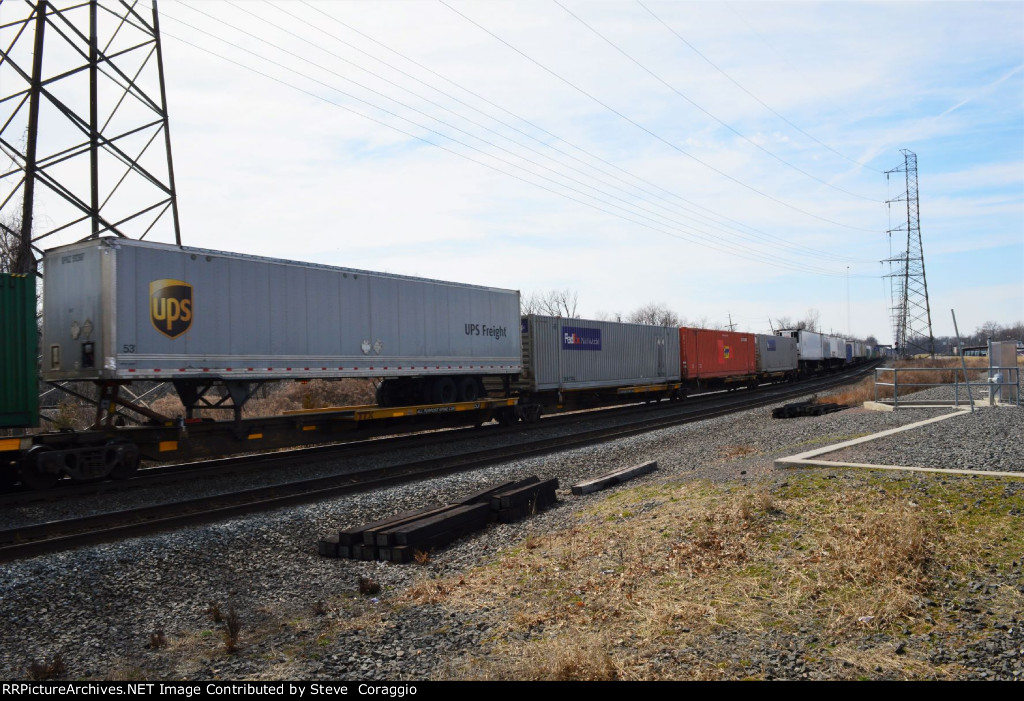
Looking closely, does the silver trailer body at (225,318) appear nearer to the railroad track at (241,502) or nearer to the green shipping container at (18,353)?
the green shipping container at (18,353)

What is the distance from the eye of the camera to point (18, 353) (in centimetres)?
1103

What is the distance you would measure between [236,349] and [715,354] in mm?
26560

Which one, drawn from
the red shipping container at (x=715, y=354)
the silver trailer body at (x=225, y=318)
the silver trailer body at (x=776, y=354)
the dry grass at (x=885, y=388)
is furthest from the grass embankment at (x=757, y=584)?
the silver trailer body at (x=776, y=354)

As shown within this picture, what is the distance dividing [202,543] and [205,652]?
10.7 ft

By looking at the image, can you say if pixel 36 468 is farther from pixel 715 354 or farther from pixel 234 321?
pixel 715 354

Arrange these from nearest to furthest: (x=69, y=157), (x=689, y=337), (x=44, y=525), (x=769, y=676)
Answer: (x=769, y=676)
(x=44, y=525)
(x=69, y=157)
(x=689, y=337)

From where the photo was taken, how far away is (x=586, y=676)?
403 cm

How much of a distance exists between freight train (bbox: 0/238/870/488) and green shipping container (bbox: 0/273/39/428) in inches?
0.8

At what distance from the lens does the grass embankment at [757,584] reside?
13.8ft

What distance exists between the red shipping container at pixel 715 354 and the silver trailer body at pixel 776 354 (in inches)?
51.1

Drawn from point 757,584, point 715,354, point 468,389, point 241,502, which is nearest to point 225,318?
point 241,502

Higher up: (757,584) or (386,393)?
(386,393)
